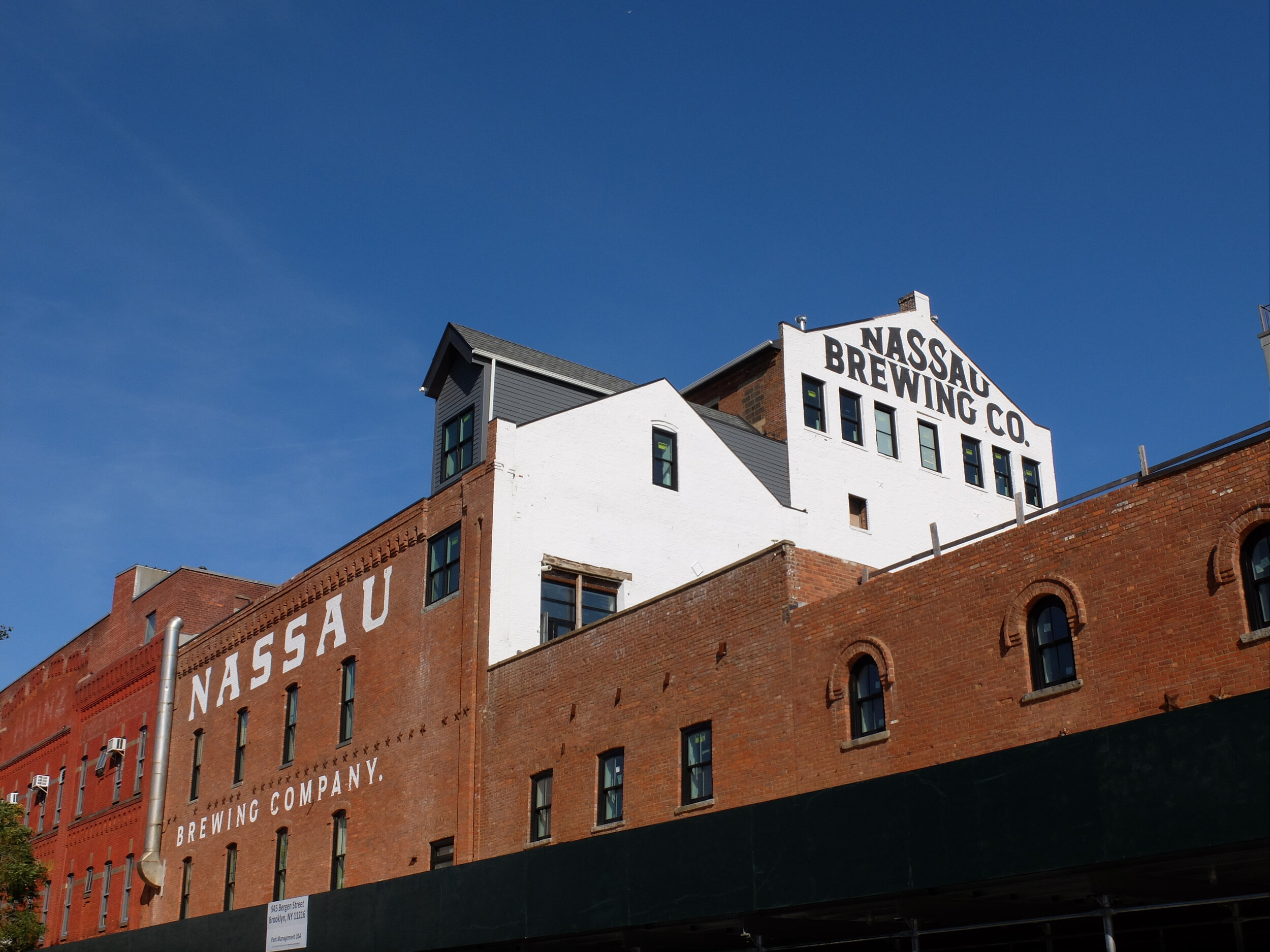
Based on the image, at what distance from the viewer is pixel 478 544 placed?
28203 millimetres

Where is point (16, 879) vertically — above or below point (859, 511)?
below

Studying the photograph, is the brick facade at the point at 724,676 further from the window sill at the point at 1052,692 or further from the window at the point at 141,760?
the window at the point at 141,760

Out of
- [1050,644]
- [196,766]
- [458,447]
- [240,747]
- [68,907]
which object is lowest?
[68,907]

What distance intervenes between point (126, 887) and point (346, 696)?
1260 centimetres

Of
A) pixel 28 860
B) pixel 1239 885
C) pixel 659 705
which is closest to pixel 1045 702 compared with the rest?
pixel 1239 885

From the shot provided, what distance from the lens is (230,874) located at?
3453 cm

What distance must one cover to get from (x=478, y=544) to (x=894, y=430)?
14605 mm

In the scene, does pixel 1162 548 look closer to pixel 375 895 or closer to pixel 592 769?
pixel 592 769

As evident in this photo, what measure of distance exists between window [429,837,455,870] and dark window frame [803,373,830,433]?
48.5 ft

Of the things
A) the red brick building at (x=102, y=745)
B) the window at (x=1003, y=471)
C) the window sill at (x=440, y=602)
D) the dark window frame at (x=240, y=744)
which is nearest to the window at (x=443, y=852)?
the window sill at (x=440, y=602)

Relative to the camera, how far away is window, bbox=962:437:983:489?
3922 cm

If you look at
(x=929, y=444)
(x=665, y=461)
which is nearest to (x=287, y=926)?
(x=665, y=461)

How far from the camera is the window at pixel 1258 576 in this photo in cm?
1538

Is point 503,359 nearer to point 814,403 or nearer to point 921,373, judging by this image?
point 814,403
